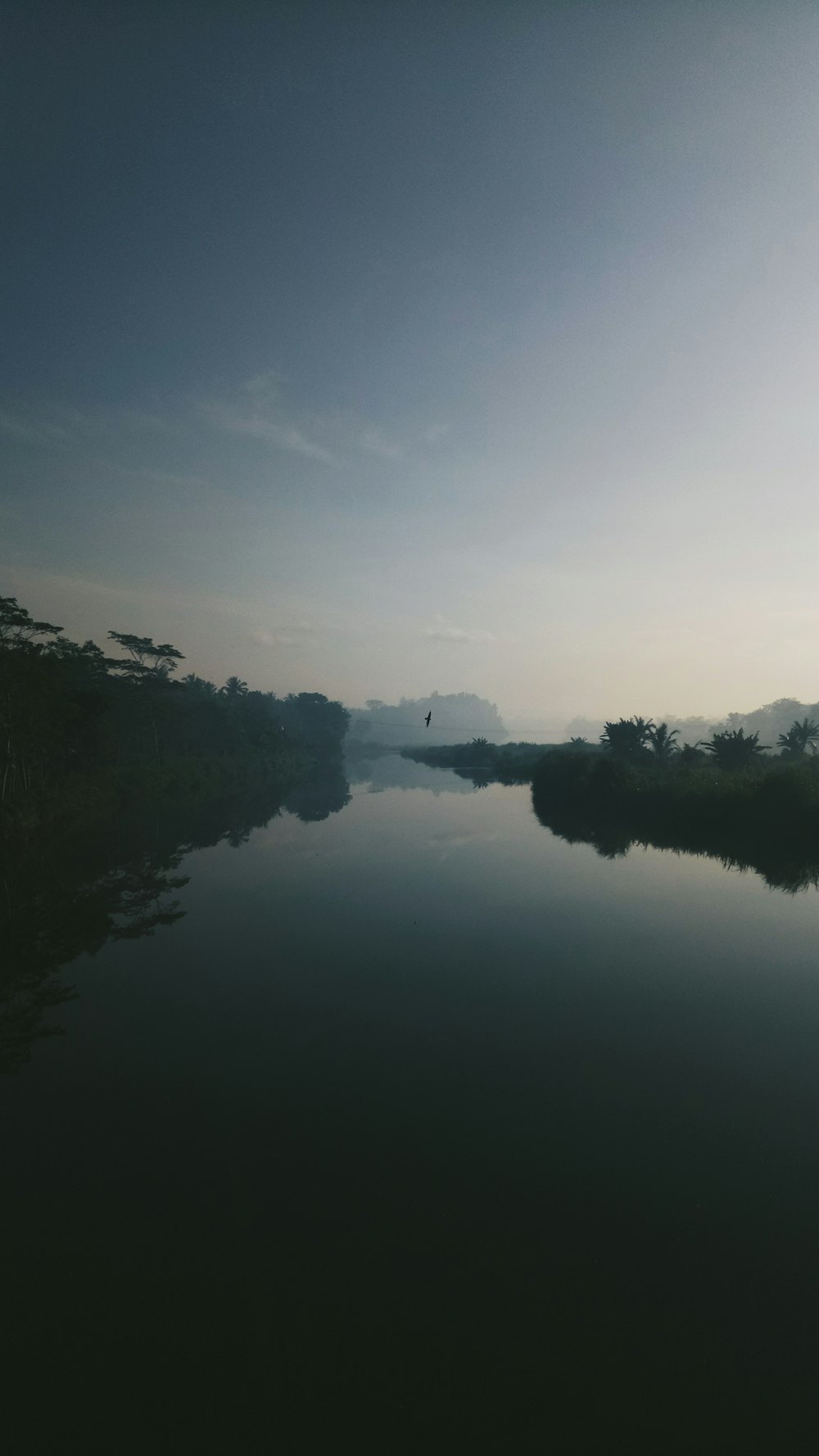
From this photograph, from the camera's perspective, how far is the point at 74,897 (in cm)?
1817

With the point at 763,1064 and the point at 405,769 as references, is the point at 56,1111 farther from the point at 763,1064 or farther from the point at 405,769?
the point at 405,769

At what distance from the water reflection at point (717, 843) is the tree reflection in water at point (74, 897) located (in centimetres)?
1922

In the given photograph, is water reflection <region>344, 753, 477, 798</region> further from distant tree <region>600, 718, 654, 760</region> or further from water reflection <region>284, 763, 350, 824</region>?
distant tree <region>600, 718, 654, 760</region>

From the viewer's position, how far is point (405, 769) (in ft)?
326

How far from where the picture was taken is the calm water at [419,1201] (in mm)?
4258

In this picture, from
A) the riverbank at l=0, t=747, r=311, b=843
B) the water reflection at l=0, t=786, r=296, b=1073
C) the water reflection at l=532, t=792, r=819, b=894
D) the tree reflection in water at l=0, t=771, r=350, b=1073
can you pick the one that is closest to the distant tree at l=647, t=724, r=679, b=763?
the water reflection at l=532, t=792, r=819, b=894

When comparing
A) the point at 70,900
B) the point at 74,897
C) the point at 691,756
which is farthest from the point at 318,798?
the point at 70,900

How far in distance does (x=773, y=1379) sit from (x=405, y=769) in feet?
312

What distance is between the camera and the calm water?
4258 millimetres

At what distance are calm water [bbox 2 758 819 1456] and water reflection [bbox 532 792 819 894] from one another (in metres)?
9.06

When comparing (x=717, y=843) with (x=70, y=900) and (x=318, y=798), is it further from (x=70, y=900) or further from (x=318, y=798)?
(x=318, y=798)

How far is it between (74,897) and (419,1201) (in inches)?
646

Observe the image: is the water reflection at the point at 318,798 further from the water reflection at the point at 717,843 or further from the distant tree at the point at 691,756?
the distant tree at the point at 691,756

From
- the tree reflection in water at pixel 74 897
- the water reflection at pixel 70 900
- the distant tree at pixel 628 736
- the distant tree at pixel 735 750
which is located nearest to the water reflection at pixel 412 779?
the distant tree at pixel 628 736
